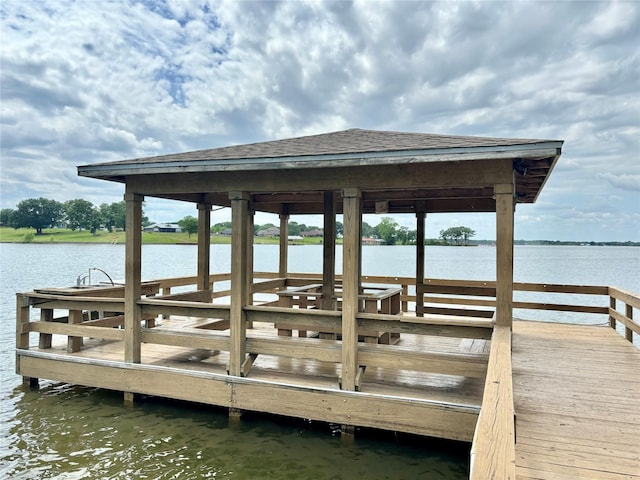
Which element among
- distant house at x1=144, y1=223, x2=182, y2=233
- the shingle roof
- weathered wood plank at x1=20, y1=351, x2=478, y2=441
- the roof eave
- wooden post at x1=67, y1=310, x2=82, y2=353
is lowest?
weathered wood plank at x1=20, y1=351, x2=478, y2=441

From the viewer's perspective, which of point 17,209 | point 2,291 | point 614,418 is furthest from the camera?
point 17,209

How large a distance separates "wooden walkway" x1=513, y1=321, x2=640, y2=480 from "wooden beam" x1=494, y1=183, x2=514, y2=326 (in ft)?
2.12

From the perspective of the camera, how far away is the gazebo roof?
4137 millimetres

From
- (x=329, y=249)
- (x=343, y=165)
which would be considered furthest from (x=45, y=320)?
(x=343, y=165)

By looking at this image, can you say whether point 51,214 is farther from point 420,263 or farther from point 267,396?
point 267,396

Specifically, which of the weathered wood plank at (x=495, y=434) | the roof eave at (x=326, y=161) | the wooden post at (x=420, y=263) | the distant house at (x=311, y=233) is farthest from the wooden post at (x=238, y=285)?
the distant house at (x=311, y=233)

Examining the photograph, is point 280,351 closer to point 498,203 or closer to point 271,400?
point 271,400

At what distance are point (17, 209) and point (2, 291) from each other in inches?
2289

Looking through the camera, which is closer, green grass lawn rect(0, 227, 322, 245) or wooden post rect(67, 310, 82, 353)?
wooden post rect(67, 310, 82, 353)

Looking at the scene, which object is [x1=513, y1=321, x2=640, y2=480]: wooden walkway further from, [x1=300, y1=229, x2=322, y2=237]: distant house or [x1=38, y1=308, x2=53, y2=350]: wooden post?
[x1=300, y1=229, x2=322, y2=237]: distant house

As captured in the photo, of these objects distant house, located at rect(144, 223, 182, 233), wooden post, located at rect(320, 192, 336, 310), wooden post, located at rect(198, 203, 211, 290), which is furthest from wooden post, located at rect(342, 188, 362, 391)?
distant house, located at rect(144, 223, 182, 233)

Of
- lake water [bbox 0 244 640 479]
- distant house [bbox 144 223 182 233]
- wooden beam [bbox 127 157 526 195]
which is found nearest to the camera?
lake water [bbox 0 244 640 479]

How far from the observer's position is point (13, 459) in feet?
14.3

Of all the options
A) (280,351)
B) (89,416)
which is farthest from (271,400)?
(89,416)
